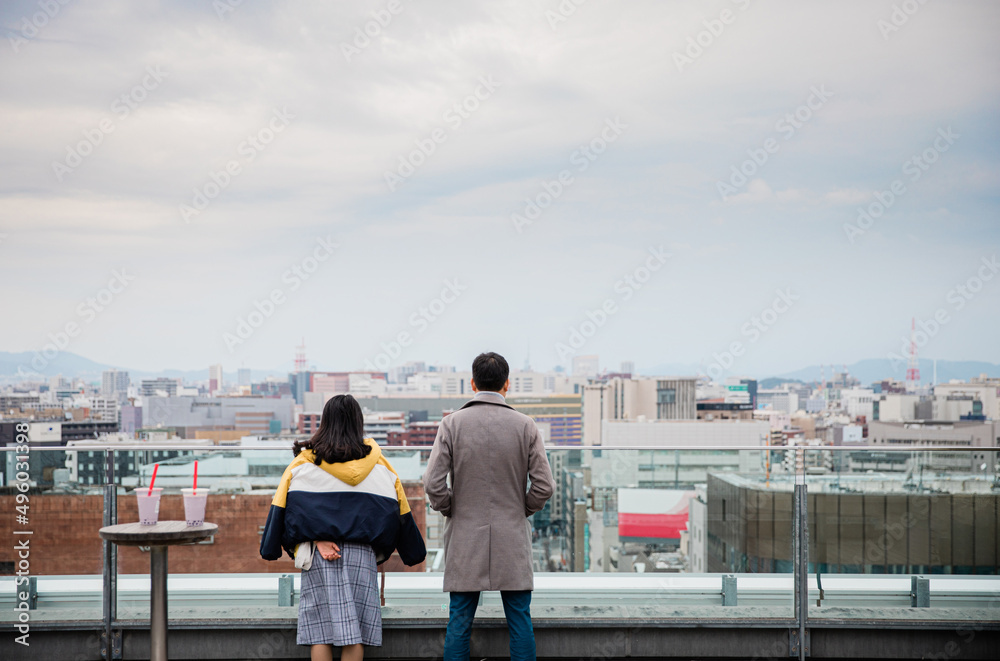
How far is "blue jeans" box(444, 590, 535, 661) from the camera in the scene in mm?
2867

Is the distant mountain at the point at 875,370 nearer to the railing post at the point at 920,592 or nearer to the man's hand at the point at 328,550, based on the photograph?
the railing post at the point at 920,592

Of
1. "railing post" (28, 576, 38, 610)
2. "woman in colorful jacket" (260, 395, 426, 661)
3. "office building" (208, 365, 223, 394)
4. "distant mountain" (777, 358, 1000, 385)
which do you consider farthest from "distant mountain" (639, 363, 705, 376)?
"woman in colorful jacket" (260, 395, 426, 661)

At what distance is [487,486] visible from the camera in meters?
2.81

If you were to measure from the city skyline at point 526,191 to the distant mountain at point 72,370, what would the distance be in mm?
3267

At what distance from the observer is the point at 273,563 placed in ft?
11.4

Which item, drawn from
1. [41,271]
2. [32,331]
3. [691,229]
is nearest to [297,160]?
[41,271]

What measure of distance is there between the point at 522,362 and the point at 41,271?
107m

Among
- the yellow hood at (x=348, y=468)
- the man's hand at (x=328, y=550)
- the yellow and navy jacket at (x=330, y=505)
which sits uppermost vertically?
the yellow hood at (x=348, y=468)

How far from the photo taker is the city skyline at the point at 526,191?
201 ft

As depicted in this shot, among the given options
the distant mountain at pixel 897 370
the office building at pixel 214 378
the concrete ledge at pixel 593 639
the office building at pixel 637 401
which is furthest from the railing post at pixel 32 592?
the office building at pixel 214 378

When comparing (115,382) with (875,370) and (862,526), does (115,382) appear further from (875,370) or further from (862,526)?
(875,370)

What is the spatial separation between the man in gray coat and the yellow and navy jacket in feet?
0.75

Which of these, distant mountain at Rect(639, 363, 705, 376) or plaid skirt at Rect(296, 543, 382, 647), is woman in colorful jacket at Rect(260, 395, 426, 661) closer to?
plaid skirt at Rect(296, 543, 382, 647)

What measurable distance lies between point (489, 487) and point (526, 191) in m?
102
